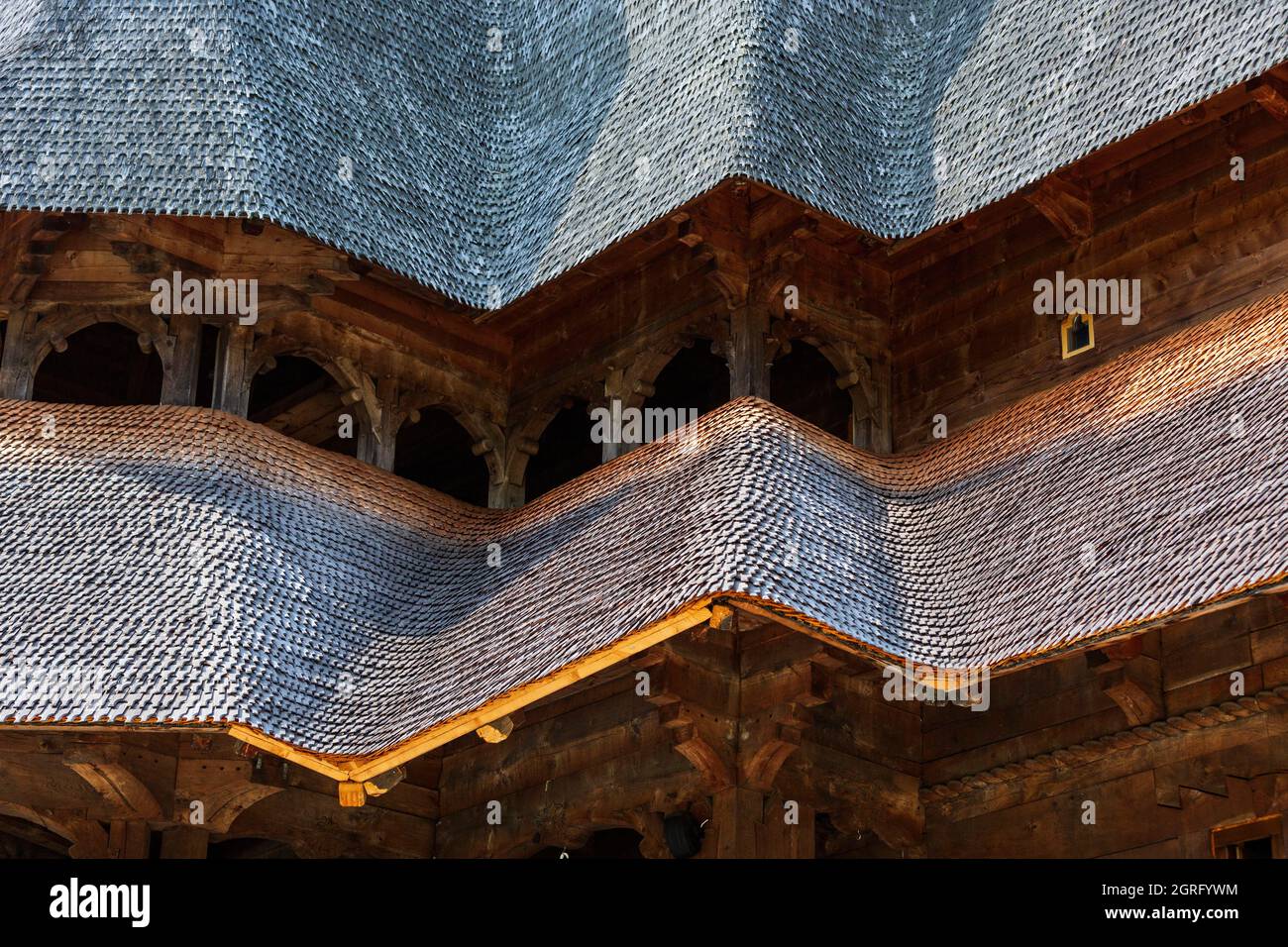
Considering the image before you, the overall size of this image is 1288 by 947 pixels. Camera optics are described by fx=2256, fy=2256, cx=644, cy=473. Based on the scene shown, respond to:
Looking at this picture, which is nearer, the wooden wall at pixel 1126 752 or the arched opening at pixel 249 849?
the wooden wall at pixel 1126 752

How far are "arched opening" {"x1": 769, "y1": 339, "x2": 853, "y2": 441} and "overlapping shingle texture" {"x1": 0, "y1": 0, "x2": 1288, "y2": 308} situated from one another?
226cm

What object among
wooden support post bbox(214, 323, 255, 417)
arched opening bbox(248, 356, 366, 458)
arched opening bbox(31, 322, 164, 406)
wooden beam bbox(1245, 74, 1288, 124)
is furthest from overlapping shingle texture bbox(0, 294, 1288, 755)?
arched opening bbox(31, 322, 164, 406)

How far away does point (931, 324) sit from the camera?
18.1 m

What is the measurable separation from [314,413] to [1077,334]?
23.1 feet

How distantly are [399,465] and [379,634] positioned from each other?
20.7 ft

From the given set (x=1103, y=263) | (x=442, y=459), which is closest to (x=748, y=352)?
(x=1103, y=263)

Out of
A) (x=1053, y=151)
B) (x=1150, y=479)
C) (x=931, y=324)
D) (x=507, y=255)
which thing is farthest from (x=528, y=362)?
(x=1150, y=479)

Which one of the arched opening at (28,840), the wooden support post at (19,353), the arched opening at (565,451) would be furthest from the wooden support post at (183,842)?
the arched opening at (565,451)

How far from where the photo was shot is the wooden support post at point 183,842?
52.7 feet

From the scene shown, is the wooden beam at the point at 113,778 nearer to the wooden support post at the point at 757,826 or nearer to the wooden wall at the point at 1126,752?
the wooden support post at the point at 757,826

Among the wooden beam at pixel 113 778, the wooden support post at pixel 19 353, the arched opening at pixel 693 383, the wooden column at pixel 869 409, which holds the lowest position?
the wooden beam at pixel 113 778

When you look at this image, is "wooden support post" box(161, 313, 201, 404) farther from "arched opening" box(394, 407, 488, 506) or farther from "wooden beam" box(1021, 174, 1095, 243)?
"wooden beam" box(1021, 174, 1095, 243)

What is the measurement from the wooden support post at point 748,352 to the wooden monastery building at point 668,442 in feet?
0.10

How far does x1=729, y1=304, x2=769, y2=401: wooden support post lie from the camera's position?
17375 mm
